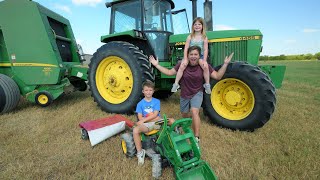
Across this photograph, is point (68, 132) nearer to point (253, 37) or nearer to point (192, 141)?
point (192, 141)

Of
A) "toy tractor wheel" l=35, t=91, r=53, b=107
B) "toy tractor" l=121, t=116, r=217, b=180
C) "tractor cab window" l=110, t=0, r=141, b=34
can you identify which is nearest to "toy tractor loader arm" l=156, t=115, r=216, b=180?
"toy tractor" l=121, t=116, r=217, b=180

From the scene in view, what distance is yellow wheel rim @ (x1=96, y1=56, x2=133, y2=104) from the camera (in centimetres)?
466

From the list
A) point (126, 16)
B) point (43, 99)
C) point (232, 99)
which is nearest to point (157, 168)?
point (232, 99)

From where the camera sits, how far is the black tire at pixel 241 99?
11.6ft

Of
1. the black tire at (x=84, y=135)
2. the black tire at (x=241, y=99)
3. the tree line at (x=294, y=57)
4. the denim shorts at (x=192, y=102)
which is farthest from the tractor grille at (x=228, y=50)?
the tree line at (x=294, y=57)

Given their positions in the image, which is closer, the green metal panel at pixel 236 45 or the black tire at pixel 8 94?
the green metal panel at pixel 236 45

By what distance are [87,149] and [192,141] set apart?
4.67ft

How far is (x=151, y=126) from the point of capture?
295 cm

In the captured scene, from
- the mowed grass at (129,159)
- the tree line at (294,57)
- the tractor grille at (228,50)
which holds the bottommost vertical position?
the tree line at (294,57)

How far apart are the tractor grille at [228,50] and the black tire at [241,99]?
947 mm

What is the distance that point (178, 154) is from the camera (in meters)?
2.34

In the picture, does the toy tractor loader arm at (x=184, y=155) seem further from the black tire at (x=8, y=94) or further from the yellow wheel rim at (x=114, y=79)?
the black tire at (x=8, y=94)

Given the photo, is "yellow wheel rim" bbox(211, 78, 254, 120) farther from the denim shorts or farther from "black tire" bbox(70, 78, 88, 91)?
"black tire" bbox(70, 78, 88, 91)

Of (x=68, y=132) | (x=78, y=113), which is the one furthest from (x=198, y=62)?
(x=78, y=113)
